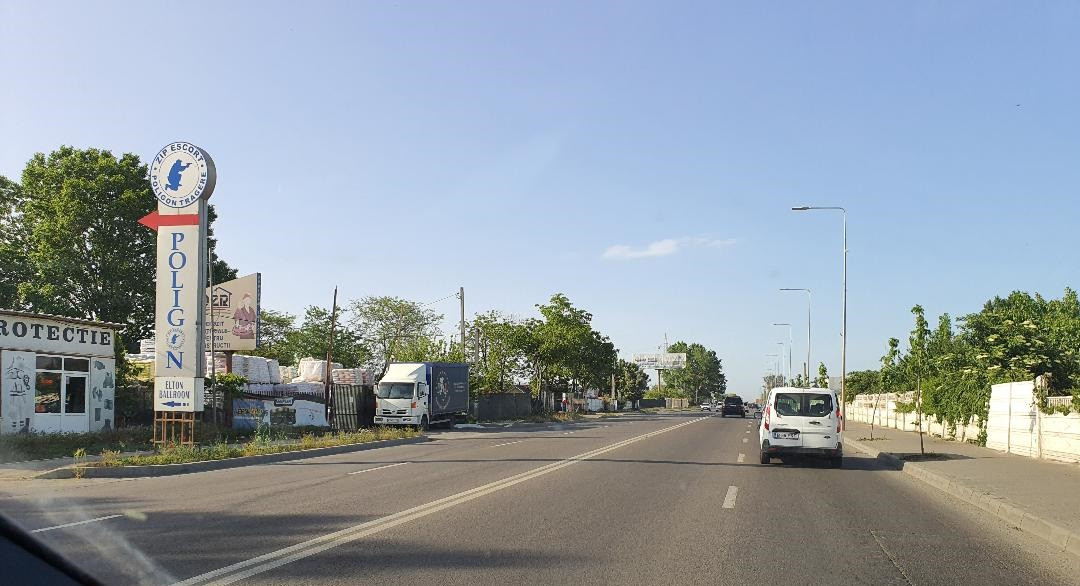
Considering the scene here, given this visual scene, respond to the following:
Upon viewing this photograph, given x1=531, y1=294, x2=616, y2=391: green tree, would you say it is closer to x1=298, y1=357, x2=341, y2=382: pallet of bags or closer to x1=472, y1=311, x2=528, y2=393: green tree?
x1=472, y1=311, x2=528, y2=393: green tree

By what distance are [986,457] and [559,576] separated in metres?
19.0

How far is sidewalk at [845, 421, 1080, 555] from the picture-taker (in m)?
10.7

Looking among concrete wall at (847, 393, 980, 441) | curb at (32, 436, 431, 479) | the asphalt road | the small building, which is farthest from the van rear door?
the small building

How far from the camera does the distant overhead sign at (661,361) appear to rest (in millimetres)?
142875

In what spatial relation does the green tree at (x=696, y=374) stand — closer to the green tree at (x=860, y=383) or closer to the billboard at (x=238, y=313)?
the green tree at (x=860, y=383)

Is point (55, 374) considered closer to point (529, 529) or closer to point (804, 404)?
point (804, 404)

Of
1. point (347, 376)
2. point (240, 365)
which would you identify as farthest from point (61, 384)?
point (347, 376)

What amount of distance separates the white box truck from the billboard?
7390 millimetres

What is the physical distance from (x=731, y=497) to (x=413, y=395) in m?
27.1

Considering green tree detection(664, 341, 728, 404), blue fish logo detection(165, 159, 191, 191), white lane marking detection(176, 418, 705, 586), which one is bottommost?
green tree detection(664, 341, 728, 404)

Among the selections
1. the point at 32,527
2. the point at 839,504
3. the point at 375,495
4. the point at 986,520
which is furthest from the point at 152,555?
the point at 986,520

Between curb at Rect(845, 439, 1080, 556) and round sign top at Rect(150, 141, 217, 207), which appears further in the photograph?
round sign top at Rect(150, 141, 217, 207)

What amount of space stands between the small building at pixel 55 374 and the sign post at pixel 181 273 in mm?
5457

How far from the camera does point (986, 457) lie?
22.1 m
